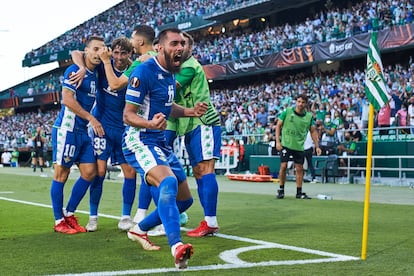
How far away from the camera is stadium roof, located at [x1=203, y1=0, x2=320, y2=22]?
36094 mm

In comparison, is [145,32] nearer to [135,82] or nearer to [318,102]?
[135,82]

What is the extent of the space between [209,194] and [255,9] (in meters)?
32.6

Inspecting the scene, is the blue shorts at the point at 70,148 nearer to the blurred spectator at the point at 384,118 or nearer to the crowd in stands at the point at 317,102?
the crowd in stands at the point at 317,102

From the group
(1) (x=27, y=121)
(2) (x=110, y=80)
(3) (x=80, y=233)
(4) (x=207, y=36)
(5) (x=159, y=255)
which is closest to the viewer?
(5) (x=159, y=255)

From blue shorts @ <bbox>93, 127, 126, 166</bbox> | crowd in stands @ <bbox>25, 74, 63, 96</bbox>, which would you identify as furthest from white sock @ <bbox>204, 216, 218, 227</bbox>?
crowd in stands @ <bbox>25, 74, 63, 96</bbox>

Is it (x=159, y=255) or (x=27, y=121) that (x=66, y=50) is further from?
(x=159, y=255)

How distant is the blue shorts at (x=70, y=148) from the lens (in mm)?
6809

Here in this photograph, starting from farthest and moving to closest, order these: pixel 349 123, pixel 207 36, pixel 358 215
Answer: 1. pixel 207 36
2. pixel 349 123
3. pixel 358 215

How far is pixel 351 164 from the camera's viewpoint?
17953 millimetres

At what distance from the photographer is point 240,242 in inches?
234

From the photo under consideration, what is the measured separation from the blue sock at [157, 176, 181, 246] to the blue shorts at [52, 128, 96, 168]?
2316 mm

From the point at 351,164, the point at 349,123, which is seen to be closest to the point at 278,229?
the point at 351,164

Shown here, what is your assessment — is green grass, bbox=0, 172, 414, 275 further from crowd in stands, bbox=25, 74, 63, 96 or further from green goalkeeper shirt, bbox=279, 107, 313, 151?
crowd in stands, bbox=25, 74, 63, 96

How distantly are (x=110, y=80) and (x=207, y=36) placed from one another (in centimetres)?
4064
